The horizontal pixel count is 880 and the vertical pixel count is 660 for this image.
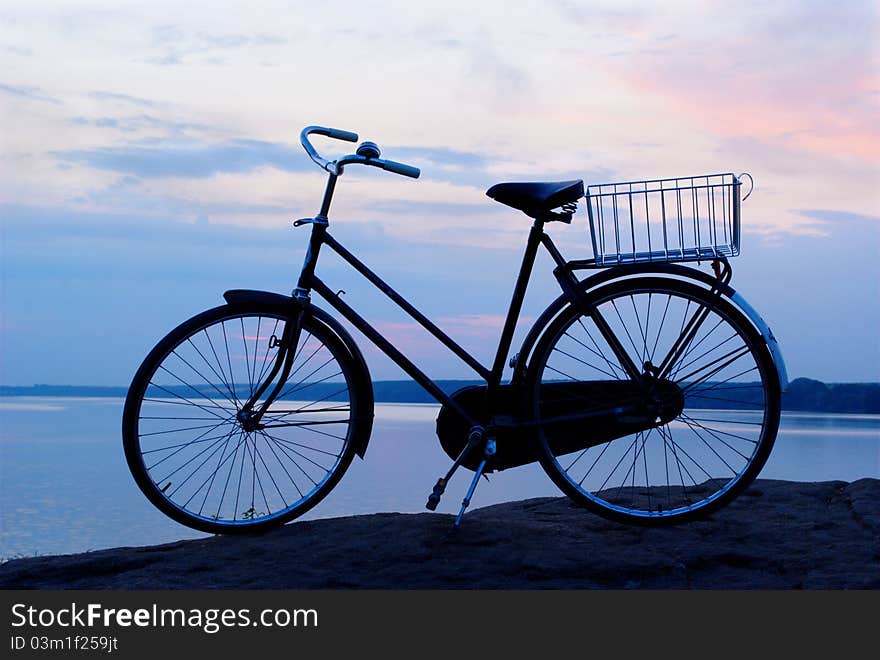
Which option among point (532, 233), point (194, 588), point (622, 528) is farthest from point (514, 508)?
point (194, 588)

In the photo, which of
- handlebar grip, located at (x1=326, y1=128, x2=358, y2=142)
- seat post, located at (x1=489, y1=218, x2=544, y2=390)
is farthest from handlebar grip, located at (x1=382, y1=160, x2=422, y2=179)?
seat post, located at (x1=489, y1=218, x2=544, y2=390)

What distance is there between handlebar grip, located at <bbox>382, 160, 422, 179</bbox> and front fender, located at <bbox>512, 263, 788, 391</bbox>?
93 cm

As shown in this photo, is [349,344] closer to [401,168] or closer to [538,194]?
[401,168]

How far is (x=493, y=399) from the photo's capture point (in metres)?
4.53

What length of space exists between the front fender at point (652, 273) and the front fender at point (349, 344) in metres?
0.76

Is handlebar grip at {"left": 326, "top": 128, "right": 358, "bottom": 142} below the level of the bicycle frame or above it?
above

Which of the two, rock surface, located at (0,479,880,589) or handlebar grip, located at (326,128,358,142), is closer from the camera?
rock surface, located at (0,479,880,589)

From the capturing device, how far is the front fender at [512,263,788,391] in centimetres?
443

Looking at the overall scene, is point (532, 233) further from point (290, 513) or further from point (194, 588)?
point (194, 588)

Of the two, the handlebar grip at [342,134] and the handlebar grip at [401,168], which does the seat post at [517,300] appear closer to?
the handlebar grip at [401,168]

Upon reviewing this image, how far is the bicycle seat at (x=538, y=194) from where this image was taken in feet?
14.2

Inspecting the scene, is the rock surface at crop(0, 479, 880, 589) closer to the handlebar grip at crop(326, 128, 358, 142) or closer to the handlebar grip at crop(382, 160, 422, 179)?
the handlebar grip at crop(382, 160, 422, 179)

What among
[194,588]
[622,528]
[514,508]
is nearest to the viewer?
[194,588]

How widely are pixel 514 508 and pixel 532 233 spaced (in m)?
1.80
